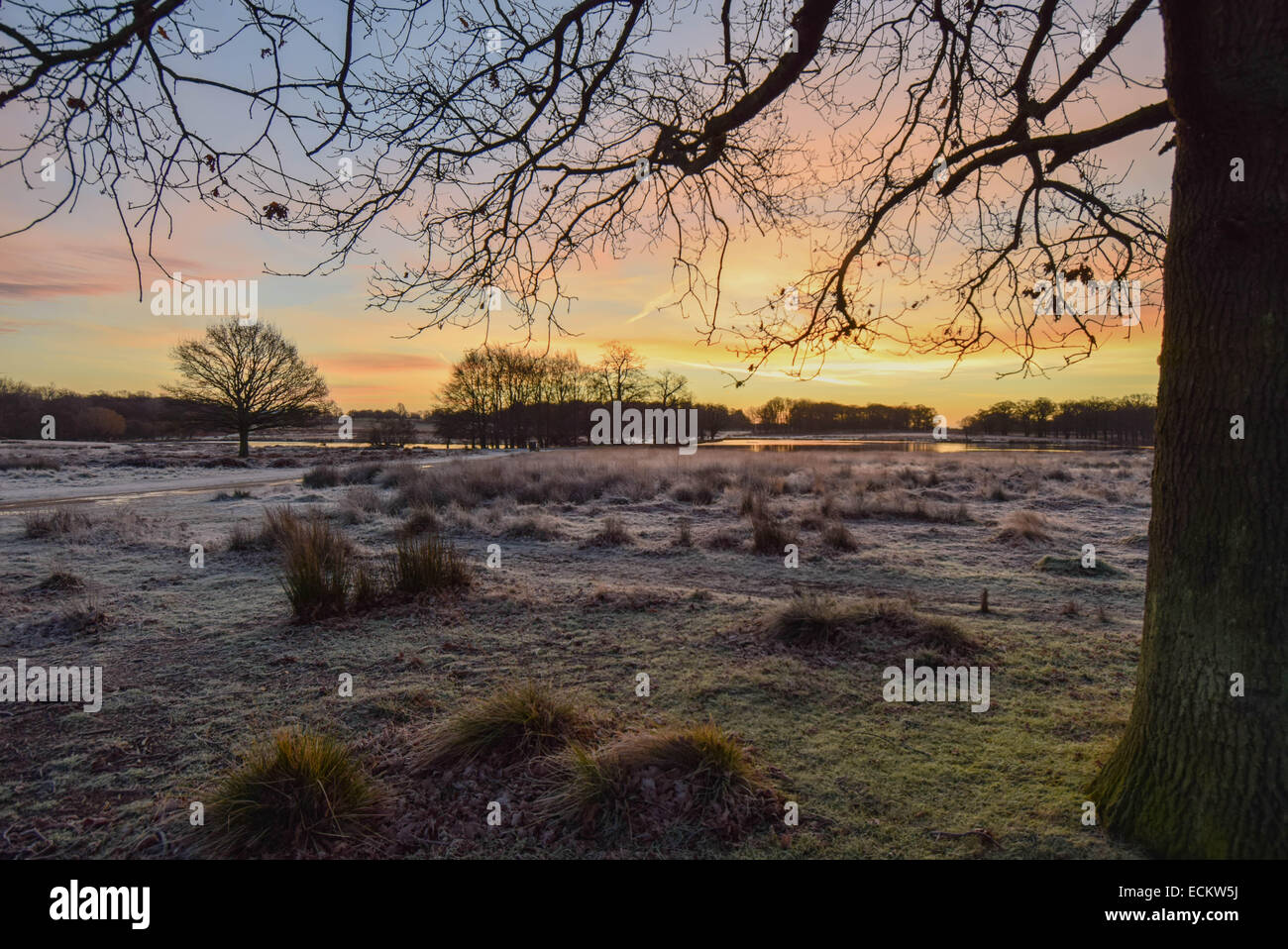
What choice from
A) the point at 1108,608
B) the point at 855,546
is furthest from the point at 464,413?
the point at 1108,608

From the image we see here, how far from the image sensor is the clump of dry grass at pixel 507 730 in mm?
3473

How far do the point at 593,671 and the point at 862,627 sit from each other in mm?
2475

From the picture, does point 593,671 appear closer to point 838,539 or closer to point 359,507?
point 838,539

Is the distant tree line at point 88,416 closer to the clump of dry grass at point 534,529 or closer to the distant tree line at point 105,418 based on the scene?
the distant tree line at point 105,418

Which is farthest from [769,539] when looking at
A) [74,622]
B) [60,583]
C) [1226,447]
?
[60,583]

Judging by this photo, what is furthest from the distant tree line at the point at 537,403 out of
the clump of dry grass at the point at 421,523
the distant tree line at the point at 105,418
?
the clump of dry grass at the point at 421,523

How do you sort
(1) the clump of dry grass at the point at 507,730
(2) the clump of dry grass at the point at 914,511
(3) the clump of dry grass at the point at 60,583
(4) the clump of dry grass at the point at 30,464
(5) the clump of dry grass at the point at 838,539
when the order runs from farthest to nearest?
1. (4) the clump of dry grass at the point at 30,464
2. (2) the clump of dry grass at the point at 914,511
3. (5) the clump of dry grass at the point at 838,539
4. (3) the clump of dry grass at the point at 60,583
5. (1) the clump of dry grass at the point at 507,730

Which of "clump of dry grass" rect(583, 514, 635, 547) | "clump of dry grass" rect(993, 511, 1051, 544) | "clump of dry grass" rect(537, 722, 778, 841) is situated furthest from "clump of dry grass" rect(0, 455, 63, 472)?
"clump of dry grass" rect(993, 511, 1051, 544)

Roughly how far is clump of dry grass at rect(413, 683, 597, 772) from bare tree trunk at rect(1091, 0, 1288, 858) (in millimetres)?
2726

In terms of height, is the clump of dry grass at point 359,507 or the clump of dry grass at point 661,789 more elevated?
the clump of dry grass at point 359,507

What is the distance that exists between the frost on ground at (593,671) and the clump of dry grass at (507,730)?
0.11 metres

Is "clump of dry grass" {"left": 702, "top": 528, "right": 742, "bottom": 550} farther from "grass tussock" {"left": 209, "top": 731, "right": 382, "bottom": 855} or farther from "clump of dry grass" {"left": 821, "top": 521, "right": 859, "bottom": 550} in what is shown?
"grass tussock" {"left": 209, "top": 731, "right": 382, "bottom": 855}

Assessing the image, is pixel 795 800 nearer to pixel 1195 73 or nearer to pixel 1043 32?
pixel 1195 73
